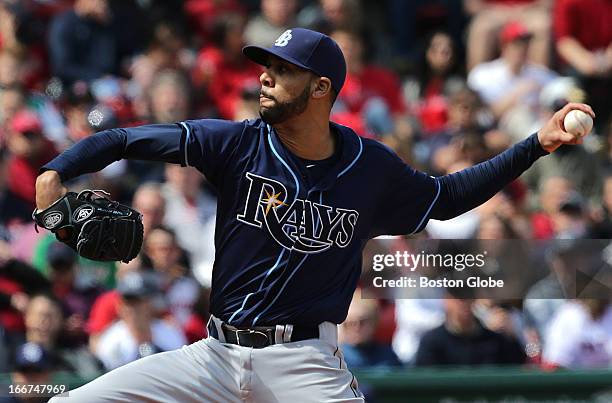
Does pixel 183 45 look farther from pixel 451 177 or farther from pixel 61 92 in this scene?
pixel 451 177

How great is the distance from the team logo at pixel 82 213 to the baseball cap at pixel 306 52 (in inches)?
39.3

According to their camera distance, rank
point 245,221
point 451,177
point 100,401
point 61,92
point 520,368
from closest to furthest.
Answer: point 100,401, point 245,221, point 451,177, point 520,368, point 61,92

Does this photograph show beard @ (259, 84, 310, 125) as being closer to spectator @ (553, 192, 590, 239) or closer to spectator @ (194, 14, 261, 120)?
spectator @ (553, 192, 590, 239)

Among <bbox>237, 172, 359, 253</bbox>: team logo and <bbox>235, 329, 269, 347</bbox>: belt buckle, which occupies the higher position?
<bbox>237, 172, 359, 253</bbox>: team logo

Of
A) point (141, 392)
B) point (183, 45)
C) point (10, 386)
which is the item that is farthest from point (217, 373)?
point (183, 45)

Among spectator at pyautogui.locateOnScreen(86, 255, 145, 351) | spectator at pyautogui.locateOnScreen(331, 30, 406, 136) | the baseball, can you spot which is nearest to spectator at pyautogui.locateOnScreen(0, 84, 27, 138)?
spectator at pyautogui.locateOnScreen(86, 255, 145, 351)

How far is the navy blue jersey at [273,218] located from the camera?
193 inches

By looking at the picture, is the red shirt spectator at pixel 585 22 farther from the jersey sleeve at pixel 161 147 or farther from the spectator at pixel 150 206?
the jersey sleeve at pixel 161 147

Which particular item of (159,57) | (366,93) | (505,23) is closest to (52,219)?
(159,57)

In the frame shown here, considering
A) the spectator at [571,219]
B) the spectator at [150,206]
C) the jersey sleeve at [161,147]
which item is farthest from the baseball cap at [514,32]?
the jersey sleeve at [161,147]

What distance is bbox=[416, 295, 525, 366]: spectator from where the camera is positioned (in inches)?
300

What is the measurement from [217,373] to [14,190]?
4.01m

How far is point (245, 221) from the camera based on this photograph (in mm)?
4945

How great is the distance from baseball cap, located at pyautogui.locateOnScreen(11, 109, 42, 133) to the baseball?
4539 millimetres
